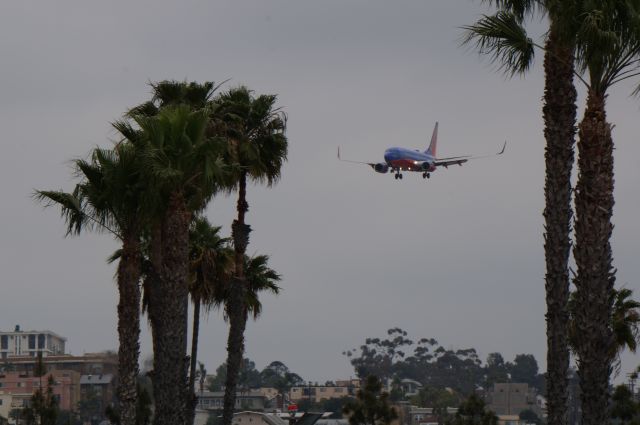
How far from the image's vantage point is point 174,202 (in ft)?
108

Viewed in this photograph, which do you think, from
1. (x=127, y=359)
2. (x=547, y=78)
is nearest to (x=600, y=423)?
(x=547, y=78)

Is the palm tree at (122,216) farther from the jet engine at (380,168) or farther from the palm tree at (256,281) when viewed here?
the jet engine at (380,168)

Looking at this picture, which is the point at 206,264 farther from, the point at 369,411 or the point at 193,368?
the point at 369,411

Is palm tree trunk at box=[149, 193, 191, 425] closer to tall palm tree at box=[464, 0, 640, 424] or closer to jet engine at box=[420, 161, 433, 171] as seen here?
tall palm tree at box=[464, 0, 640, 424]

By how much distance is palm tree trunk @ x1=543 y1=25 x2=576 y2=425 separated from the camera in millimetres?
26203

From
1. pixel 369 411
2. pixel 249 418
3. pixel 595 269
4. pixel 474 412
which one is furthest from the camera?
pixel 249 418

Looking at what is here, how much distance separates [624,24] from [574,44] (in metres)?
1.12

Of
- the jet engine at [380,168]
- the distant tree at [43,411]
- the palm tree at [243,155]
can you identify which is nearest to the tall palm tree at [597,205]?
the palm tree at [243,155]

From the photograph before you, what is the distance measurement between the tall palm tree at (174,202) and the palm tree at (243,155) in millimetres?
13368

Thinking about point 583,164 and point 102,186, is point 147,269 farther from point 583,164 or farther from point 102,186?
point 583,164

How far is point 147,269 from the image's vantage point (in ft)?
142

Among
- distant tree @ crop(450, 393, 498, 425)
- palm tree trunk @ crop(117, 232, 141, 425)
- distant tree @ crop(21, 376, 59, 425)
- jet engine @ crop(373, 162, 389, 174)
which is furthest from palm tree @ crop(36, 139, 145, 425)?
jet engine @ crop(373, 162, 389, 174)

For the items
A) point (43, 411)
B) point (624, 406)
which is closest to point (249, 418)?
point (43, 411)

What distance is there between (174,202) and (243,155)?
1457 centimetres
